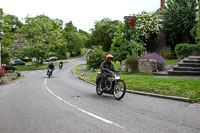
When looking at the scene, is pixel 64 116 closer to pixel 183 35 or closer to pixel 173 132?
pixel 173 132

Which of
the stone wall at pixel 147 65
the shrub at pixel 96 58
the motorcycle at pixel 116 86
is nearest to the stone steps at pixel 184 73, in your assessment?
the stone wall at pixel 147 65

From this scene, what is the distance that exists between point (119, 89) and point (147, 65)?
1023 centimetres

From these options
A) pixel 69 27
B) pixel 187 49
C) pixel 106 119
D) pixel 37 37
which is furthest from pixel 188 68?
pixel 69 27

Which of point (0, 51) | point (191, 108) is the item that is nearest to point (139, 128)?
point (191, 108)

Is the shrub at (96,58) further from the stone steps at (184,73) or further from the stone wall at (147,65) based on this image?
the stone steps at (184,73)

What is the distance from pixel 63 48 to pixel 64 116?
73.9 meters

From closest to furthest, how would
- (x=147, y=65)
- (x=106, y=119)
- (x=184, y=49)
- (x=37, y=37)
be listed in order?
(x=106, y=119), (x=147, y=65), (x=184, y=49), (x=37, y=37)

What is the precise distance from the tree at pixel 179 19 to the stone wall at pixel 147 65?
1261cm

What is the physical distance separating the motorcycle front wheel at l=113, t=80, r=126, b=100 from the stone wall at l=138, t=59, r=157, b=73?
9811 millimetres

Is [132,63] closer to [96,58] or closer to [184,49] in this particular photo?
[184,49]

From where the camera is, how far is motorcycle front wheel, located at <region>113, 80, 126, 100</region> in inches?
346

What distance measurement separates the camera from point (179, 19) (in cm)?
2944

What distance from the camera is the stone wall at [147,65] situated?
1825 centimetres

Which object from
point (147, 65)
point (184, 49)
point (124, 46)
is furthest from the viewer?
point (124, 46)
